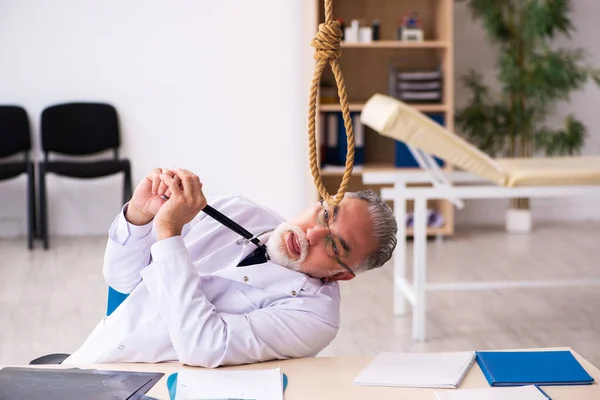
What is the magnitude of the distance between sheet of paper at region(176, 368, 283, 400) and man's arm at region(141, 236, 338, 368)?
5 centimetres

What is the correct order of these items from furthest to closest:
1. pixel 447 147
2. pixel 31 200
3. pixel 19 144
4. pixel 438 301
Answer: pixel 19 144 < pixel 31 200 < pixel 438 301 < pixel 447 147

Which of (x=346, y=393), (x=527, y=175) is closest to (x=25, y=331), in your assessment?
(x=527, y=175)

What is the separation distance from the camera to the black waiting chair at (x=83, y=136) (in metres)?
5.34

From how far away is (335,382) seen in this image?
1544 millimetres

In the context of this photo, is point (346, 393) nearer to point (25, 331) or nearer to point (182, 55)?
point (25, 331)

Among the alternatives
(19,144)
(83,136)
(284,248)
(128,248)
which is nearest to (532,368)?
(284,248)

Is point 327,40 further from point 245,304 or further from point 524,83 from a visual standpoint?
point 524,83

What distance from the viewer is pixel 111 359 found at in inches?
69.5

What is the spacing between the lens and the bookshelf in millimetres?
5512

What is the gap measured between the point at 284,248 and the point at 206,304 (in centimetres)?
21

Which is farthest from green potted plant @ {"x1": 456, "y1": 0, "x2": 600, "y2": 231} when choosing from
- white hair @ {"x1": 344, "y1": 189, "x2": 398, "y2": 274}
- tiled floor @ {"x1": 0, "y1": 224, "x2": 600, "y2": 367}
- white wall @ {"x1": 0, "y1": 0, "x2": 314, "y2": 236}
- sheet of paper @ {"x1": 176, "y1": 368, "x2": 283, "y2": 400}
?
sheet of paper @ {"x1": 176, "y1": 368, "x2": 283, "y2": 400}

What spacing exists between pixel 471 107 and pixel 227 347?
4.21 m

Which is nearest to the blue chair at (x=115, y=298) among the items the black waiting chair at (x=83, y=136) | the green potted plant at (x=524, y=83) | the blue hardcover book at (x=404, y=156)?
the black waiting chair at (x=83, y=136)

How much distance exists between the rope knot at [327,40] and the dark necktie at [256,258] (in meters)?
0.60
